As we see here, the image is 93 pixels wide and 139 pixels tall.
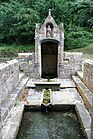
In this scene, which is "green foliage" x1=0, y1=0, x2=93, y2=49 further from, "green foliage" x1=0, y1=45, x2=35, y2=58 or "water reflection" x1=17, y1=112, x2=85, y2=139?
"water reflection" x1=17, y1=112, x2=85, y2=139

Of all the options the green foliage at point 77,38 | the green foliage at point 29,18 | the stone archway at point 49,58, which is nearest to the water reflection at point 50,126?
the stone archway at point 49,58

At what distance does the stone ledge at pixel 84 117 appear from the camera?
521 cm

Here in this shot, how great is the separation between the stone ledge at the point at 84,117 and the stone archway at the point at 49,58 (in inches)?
266

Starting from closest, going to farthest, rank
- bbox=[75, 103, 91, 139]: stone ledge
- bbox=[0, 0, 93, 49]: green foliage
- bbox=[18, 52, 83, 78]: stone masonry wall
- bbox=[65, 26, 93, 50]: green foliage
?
bbox=[75, 103, 91, 139]: stone ledge → bbox=[18, 52, 83, 78]: stone masonry wall → bbox=[0, 0, 93, 49]: green foliage → bbox=[65, 26, 93, 50]: green foliage

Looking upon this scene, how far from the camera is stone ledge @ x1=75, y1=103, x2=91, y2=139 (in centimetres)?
521

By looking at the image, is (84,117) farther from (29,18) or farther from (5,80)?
(29,18)

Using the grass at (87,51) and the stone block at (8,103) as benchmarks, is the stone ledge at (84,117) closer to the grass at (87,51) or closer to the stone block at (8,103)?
the stone block at (8,103)

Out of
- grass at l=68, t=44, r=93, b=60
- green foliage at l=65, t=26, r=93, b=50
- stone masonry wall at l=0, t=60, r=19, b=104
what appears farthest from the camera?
green foliage at l=65, t=26, r=93, b=50

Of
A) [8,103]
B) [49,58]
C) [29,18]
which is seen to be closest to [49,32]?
[49,58]

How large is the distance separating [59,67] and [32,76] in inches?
62.8

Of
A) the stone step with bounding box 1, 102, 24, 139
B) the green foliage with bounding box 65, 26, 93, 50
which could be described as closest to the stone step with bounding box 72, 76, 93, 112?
the stone step with bounding box 1, 102, 24, 139

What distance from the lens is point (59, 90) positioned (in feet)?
31.4

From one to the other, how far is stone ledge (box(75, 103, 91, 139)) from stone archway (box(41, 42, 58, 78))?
675 centimetres

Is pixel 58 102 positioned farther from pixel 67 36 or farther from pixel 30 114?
pixel 67 36
